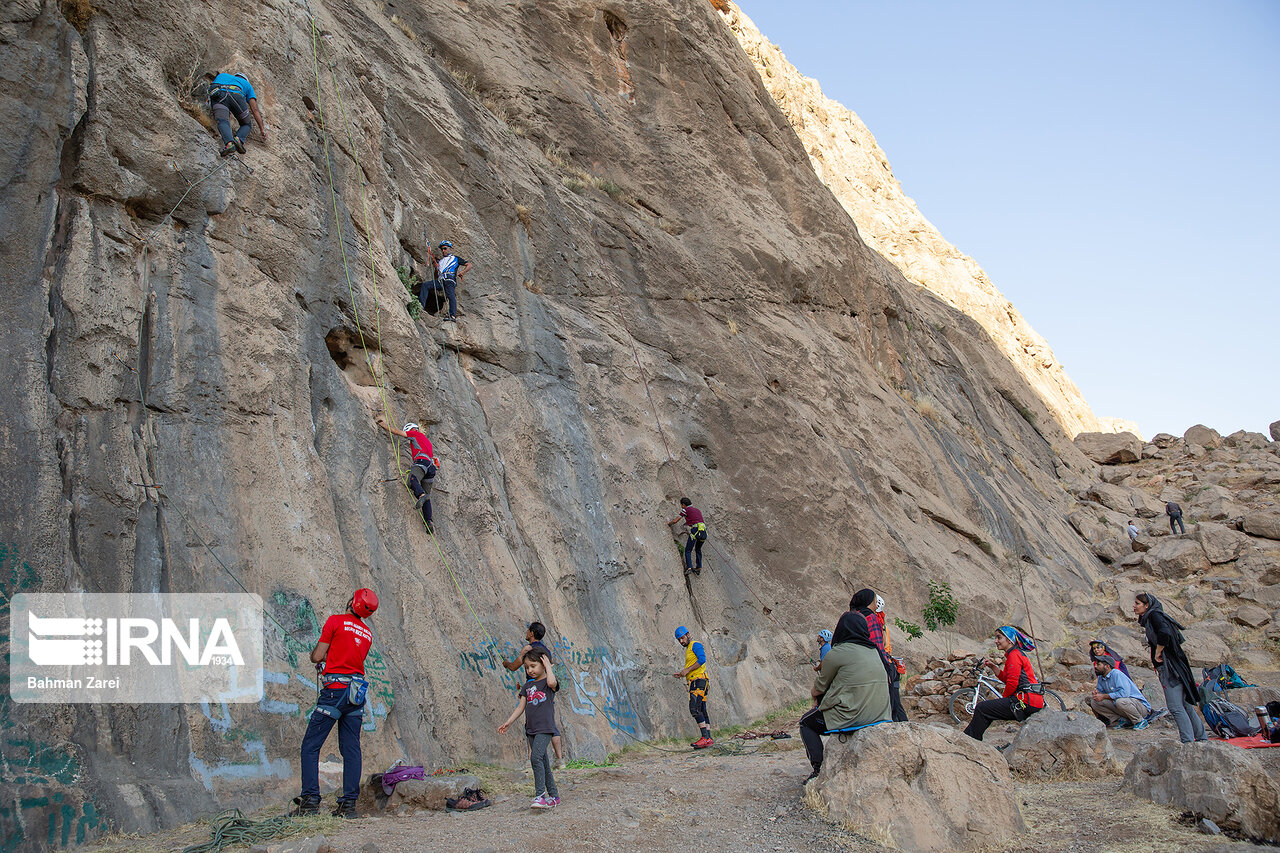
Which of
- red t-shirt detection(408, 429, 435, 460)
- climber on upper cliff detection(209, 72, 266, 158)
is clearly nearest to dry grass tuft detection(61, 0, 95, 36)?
climber on upper cliff detection(209, 72, 266, 158)

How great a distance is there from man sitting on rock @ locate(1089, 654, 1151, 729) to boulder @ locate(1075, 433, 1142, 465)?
29.7 metres

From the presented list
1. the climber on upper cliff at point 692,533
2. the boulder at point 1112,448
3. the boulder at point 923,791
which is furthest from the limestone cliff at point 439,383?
the boulder at point 1112,448

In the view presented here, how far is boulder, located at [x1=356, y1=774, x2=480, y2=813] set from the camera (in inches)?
255

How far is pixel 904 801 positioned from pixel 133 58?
986 centimetres

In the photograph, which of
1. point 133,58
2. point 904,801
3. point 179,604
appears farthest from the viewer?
point 133,58

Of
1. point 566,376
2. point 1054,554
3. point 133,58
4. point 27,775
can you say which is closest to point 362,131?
point 133,58

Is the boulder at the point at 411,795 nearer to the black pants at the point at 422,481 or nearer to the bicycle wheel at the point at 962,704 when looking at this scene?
the black pants at the point at 422,481

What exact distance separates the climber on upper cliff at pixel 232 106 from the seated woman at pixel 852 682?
7934mm

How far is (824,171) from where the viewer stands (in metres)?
41.5

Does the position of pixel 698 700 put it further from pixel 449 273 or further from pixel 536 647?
pixel 449 273

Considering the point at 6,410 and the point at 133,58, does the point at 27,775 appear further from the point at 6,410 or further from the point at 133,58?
the point at 133,58

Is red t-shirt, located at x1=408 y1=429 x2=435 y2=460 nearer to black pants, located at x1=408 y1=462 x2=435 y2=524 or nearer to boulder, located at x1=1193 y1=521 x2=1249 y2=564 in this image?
black pants, located at x1=408 y1=462 x2=435 y2=524

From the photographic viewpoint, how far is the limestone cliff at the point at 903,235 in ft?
137

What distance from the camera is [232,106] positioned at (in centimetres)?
914
